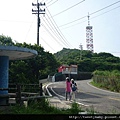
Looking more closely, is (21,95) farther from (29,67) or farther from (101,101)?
(29,67)

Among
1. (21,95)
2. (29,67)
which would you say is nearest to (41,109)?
(21,95)

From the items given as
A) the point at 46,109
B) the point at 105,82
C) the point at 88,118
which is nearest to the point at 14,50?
the point at 46,109

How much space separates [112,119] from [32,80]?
18348 mm

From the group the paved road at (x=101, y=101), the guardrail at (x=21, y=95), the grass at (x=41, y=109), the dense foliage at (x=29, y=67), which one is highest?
the dense foliage at (x=29, y=67)

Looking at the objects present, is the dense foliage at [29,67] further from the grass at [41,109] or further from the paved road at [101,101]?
the grass at [41,109]

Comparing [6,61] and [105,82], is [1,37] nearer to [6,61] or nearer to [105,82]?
[105,82]

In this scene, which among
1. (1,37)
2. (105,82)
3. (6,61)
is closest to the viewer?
(6,61)

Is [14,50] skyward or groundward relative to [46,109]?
skyward

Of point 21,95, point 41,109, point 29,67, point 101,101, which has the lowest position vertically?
point 101,101

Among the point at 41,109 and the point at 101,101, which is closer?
the point at 41,109

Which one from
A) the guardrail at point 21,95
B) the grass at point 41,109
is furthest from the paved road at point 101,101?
the guardrail at point 21,95

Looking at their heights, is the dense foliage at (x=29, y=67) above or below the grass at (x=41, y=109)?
above

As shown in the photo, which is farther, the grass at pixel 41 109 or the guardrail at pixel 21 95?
the guardrail at pixel 21 95

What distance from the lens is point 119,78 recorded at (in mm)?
33344
